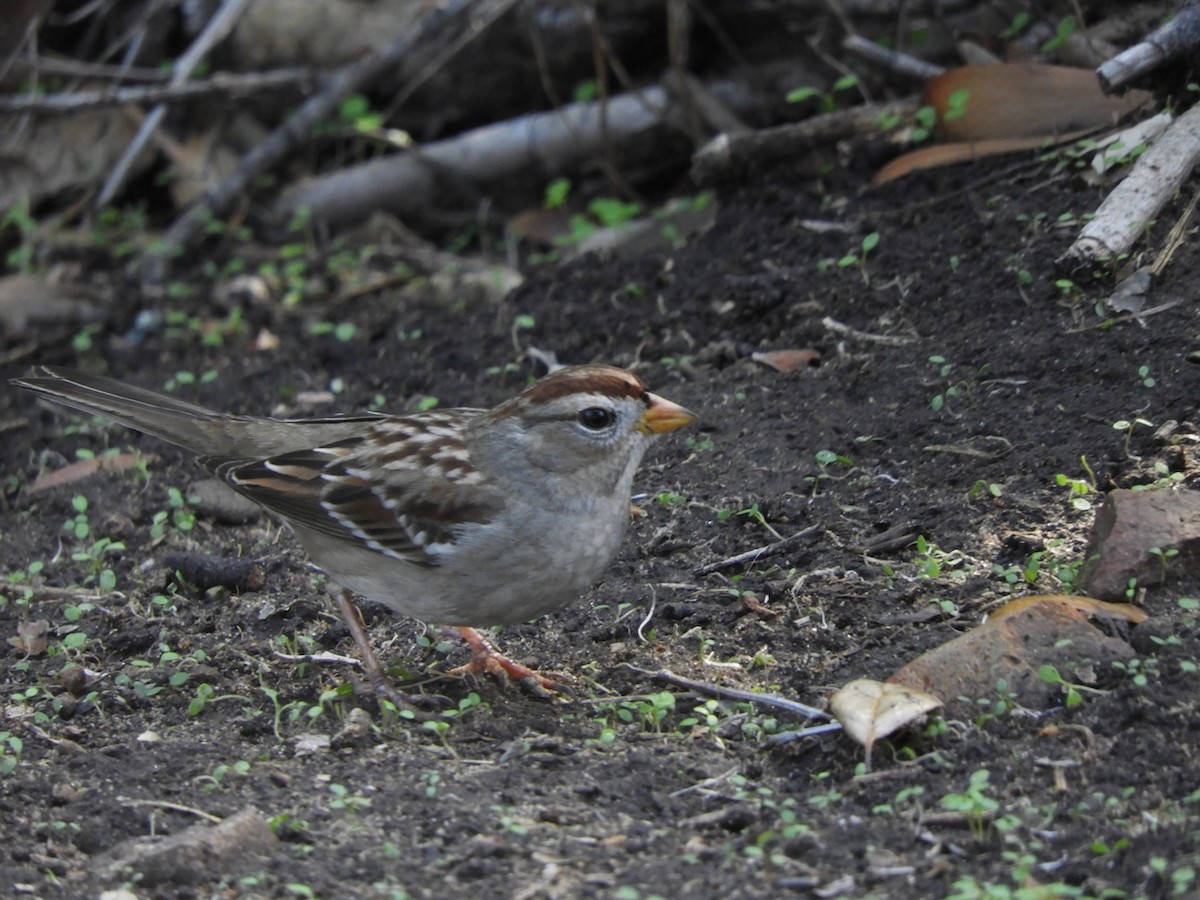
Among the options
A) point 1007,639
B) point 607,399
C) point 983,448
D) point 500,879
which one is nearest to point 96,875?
point 500,879

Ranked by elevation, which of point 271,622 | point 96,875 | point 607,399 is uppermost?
point 607,399

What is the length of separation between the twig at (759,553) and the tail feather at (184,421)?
4.13 ft

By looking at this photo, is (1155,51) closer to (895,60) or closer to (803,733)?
(895,60)

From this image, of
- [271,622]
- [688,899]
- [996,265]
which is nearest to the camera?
[688,899]

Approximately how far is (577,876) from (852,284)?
3317mm

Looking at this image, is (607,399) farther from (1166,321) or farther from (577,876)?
(1166,321)

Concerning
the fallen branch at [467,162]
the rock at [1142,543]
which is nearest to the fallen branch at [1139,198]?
the rock at [1142,543]

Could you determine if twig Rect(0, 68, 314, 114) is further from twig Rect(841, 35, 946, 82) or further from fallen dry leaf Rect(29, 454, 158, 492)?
twig Rect(841, 35, 946, 82)

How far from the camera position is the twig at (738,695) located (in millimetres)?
3695

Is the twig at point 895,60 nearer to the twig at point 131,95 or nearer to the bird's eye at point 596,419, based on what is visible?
the bird's eye at point 596,419

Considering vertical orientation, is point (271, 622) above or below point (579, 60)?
below

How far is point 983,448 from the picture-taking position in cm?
478

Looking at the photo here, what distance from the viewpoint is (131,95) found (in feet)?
25.5

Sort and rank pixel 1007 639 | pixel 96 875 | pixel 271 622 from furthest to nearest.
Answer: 1. pixel 271 622
2. pixel 1007 639
3. pixel 96 875
